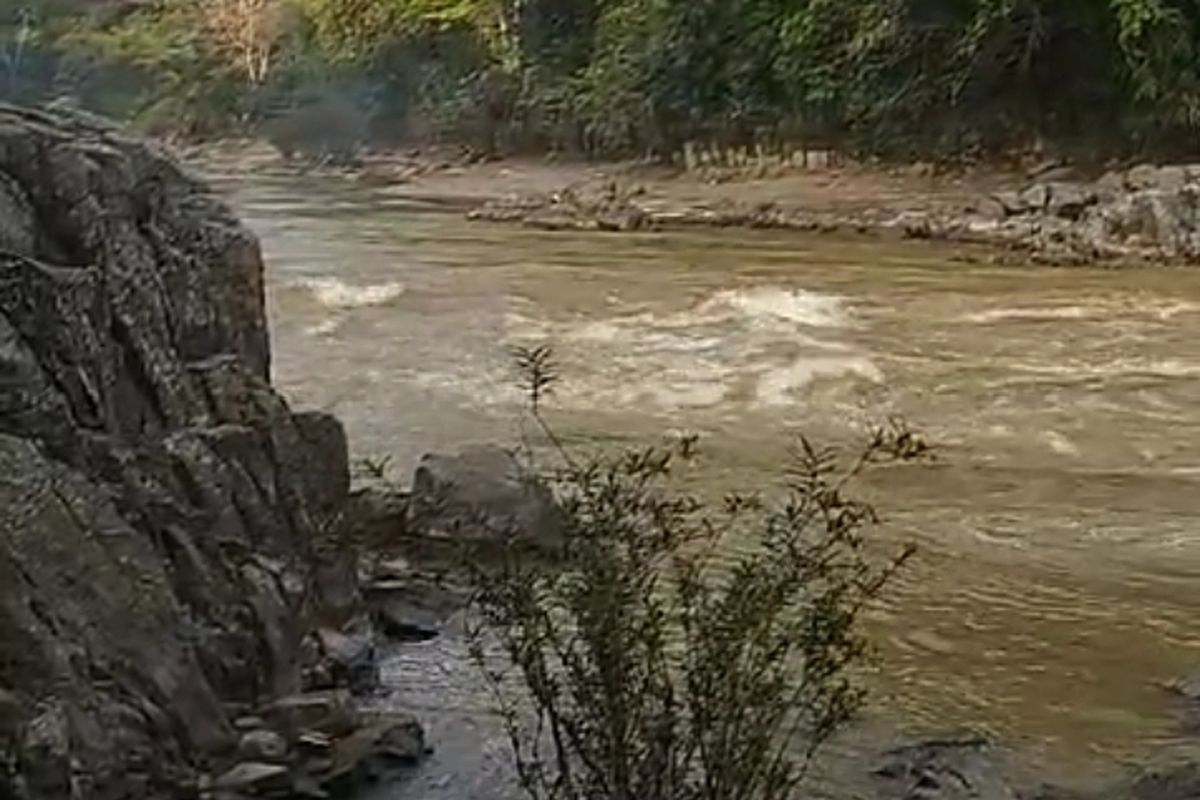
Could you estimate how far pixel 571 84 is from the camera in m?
24.7

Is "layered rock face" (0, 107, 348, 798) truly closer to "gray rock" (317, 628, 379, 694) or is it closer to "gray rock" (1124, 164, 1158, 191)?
"gray rock" (317, 628, 379, 694)

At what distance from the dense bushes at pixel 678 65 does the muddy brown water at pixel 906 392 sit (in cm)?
344

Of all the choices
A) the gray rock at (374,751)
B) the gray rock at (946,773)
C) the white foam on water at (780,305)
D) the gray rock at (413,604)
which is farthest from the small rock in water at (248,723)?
the white foam on water at (780,305)

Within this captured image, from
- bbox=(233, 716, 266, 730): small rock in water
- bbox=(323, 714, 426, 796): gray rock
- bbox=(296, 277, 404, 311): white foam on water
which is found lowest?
bbox=(296, 277, 404, 311): white foam on water

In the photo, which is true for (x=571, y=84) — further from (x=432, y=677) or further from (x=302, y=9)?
(x=432, y=677)

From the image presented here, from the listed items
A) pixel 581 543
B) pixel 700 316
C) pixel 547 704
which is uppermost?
pixel 581 543

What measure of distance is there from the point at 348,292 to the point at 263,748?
33.1 ft

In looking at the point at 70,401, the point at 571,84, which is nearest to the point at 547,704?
the point at 70,401

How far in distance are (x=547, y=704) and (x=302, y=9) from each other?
26712mm

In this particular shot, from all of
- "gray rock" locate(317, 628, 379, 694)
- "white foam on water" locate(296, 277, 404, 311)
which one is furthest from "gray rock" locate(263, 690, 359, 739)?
"white foam on water" locate(296, 277, 404, 311)

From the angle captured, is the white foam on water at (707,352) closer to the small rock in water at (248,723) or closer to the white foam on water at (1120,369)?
the white foam on water at (1120,369)

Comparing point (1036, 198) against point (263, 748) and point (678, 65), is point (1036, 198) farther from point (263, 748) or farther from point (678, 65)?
point (263, 748)

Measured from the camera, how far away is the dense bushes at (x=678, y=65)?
63.5ft

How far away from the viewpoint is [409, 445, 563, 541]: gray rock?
6.22 meters
